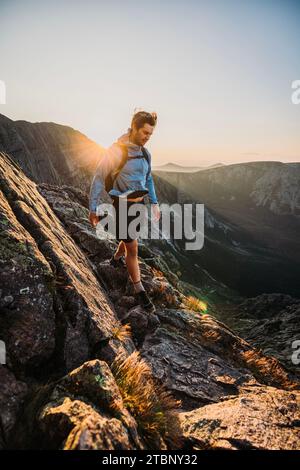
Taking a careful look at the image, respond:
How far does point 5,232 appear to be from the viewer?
3.73 metres

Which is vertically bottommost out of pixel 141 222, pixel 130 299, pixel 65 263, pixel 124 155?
pixel 130 299

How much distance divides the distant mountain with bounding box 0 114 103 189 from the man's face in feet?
145

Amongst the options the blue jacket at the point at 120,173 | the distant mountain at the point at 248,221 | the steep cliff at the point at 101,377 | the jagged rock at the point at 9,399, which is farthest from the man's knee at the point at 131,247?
the distant mountain at the point at 248,221

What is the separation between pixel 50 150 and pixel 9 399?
201ft

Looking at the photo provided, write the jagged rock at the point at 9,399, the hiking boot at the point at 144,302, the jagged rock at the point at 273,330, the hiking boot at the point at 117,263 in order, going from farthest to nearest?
the jagged rock at the point at 273,330 < the hiking boot at the point at 117,263 < the hiking boot at the point at 144,302 < the jagged rock at the point at 9,399

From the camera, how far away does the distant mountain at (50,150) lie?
159 feet

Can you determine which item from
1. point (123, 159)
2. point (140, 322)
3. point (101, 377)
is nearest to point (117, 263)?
point (140, 322)

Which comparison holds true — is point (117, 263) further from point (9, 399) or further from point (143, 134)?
point (9, 399)

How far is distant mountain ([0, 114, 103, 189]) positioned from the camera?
48.5m

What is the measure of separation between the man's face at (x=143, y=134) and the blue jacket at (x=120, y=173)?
0.11 meters

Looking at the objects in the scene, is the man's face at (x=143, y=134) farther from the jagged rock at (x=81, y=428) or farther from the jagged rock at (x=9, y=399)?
the jagged rock at (x=81, y=428)

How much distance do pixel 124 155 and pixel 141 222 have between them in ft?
4.44
